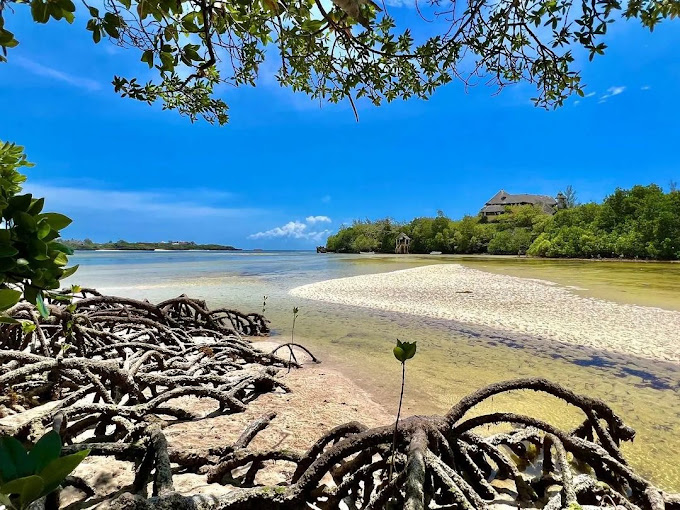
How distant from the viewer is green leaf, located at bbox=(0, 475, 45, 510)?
0.52 metres

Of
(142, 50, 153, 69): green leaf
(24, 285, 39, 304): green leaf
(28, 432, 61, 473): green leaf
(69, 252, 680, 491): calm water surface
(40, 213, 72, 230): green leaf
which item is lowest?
(69, 252, 680, 491): calm water surface

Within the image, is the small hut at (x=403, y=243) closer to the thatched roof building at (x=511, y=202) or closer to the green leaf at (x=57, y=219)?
the thatched roof building at (x=511, y=202)

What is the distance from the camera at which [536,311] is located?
11.7 metres

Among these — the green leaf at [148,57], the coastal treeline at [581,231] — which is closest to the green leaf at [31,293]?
the green leaf at [148,57]

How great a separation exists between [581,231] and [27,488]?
6958cm

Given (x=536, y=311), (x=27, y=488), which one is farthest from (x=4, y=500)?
(x=536, y=311)

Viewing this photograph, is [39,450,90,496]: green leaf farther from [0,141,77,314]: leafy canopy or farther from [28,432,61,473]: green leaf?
[0,141,77,314]: leafy canopy

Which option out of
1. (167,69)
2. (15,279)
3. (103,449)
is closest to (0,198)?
(15,279)

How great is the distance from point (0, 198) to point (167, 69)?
5.44 ft

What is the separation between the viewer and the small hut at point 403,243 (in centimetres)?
10739

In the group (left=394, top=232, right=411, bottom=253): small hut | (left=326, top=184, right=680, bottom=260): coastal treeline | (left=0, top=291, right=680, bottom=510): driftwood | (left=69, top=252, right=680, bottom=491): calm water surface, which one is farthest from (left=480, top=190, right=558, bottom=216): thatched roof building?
(left=0, top=291, right=680, bottom=510): driftwood

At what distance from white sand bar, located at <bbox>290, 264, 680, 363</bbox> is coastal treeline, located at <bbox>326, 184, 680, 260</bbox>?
4484 cm

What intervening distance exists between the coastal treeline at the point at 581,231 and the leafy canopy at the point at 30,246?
63.4 m

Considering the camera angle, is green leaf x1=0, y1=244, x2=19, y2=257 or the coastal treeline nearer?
green leaf x1=0, y1=244, x2=19, y2=257
